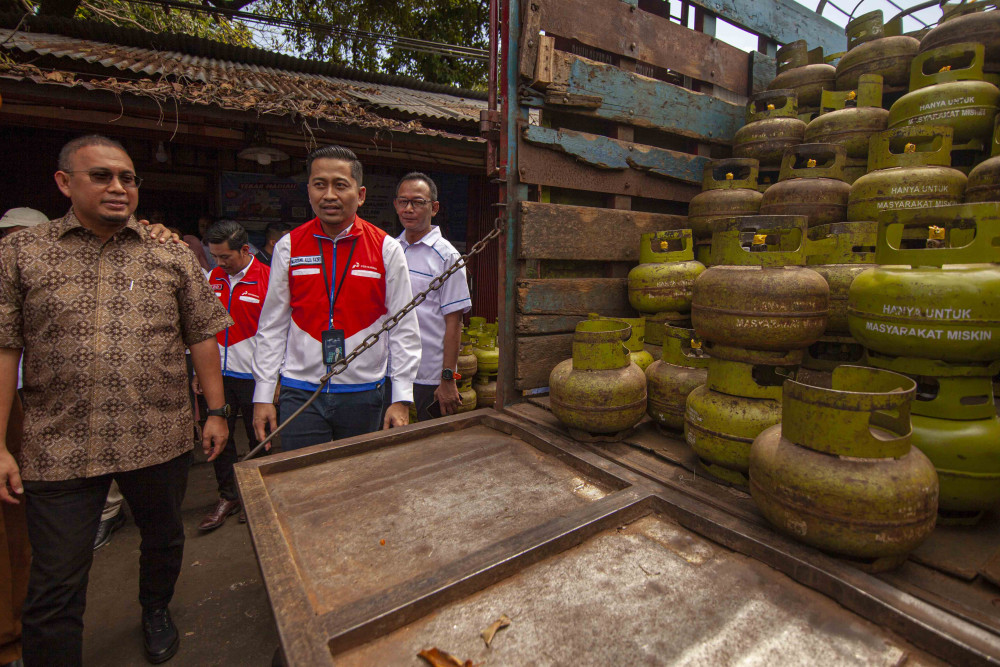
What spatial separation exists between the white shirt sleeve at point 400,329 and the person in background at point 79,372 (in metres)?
1.07

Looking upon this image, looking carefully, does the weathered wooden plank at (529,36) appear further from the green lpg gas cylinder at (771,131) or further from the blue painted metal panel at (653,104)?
the green lpg gas cylinder at (771,131)

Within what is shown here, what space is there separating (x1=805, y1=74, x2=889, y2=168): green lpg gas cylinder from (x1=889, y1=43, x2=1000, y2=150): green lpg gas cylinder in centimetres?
21

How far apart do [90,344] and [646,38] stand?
12.1ft

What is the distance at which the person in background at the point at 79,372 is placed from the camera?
2092 millimetres

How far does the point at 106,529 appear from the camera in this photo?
12.0 feet

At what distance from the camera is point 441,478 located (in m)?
2.24

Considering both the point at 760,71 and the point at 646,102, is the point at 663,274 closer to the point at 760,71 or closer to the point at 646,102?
the point at 646,102

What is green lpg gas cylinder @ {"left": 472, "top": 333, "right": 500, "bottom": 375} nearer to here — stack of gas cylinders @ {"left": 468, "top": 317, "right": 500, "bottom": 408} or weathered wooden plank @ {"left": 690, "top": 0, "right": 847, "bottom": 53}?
stack of gas cylinders @ {"left": 468, "top": 317, "right": 500, "bottom": 408}

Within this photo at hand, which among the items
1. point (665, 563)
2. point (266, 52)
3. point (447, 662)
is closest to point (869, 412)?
point (665, 563)

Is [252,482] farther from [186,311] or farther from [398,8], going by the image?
[398,8]

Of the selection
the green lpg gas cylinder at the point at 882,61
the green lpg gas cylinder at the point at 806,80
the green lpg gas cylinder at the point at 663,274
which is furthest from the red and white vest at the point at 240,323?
the green lpg gas cylinder at the point at 882,61

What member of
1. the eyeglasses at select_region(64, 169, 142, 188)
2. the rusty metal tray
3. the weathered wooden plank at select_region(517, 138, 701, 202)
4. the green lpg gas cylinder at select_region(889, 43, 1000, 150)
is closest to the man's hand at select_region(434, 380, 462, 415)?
the rusty metal tray

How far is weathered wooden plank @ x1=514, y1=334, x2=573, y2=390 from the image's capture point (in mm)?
3076

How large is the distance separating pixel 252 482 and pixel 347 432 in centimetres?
80
